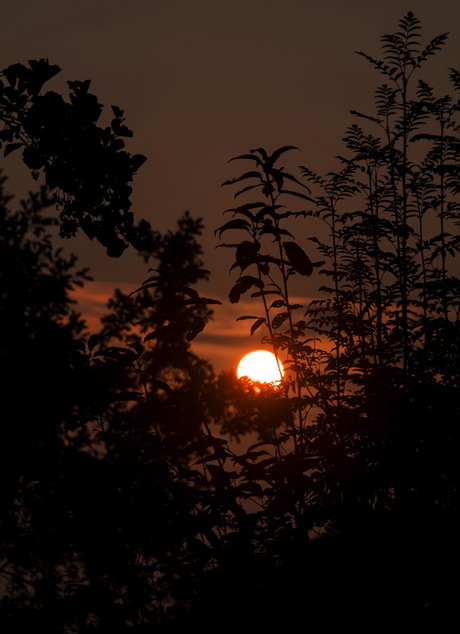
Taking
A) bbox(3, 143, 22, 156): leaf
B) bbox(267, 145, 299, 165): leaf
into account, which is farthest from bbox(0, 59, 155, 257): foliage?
bbox(267, 145, 299, 165): leaf

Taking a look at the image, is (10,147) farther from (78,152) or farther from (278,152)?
(278,152)

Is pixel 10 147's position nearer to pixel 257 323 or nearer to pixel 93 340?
pixel 93 340

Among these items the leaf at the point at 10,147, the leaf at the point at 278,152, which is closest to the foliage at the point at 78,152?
the leaf at the point at 10,147

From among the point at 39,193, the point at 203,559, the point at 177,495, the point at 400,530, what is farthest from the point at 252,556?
the point at 39,193

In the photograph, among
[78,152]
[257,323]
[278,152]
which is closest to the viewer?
[78,152]

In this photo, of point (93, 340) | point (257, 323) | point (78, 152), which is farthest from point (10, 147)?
point (257, 323)

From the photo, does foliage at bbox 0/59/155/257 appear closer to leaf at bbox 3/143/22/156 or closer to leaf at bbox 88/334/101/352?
leaf at bbox 3/143/22/156

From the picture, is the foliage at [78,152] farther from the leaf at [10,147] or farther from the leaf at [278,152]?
the leaf at [278,152]

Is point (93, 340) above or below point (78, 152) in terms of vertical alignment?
below

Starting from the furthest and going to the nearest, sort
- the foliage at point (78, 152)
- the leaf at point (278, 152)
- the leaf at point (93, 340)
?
1. the leaf at point (93, 340)
2. the leaf at point (278, 152)
3. the foliage at point (78, 152)

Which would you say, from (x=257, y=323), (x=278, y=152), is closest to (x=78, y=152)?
(x=278, y=152)

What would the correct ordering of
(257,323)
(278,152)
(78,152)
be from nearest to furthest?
(78,152) < (278,152) < (257,323)

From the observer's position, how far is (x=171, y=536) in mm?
4090

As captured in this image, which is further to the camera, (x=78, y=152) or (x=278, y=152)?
(x=278, y=152)
